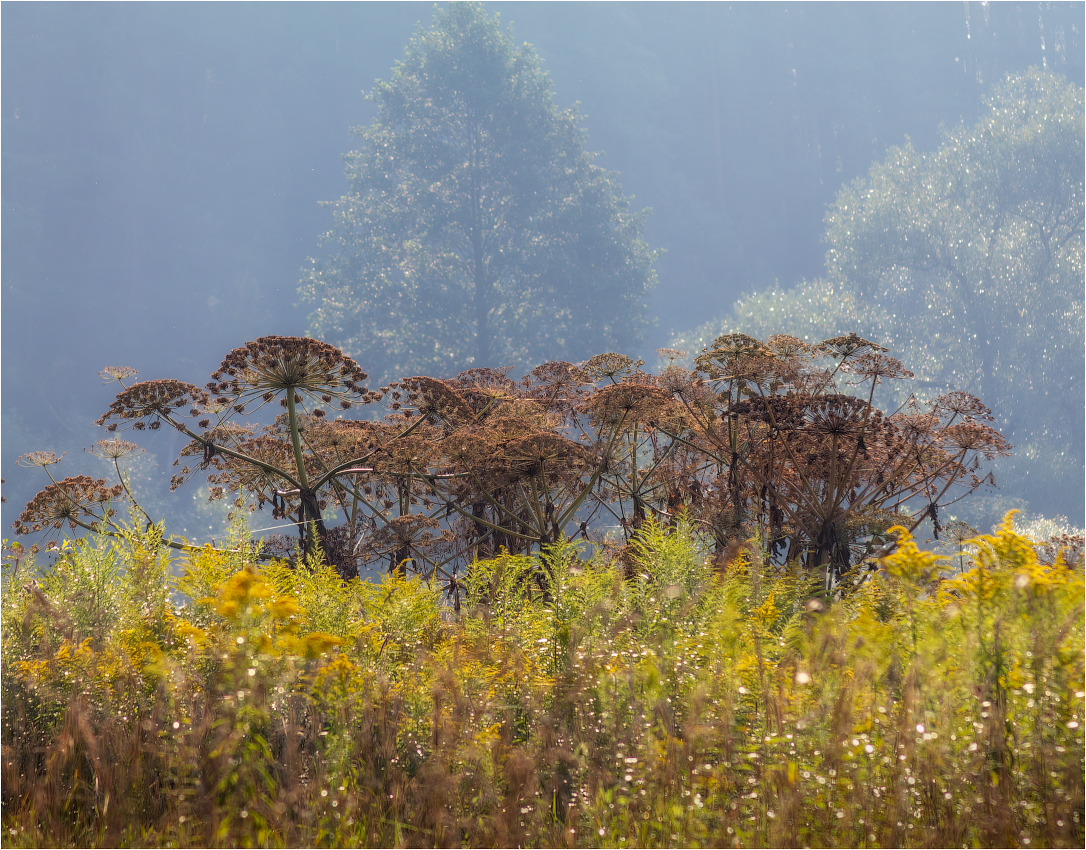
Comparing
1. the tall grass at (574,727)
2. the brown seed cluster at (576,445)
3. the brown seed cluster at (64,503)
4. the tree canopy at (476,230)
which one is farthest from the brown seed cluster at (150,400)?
the tree canopy at (476,230)

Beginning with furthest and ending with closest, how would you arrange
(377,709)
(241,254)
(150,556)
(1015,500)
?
(241,254), (1015,500), (150,556), (377,709)

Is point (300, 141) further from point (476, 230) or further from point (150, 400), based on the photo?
point (150, 400)

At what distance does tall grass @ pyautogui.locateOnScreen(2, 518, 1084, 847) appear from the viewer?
96.5 inches

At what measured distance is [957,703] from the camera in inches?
103

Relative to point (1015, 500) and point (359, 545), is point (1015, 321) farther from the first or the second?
point (359, 545)

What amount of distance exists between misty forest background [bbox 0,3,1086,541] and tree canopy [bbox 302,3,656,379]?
552 inches

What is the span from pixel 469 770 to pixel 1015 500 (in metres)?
40.5

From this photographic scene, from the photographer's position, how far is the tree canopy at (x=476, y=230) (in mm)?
37781

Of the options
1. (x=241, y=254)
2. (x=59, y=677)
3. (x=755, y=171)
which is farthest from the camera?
(x=755, y=171)

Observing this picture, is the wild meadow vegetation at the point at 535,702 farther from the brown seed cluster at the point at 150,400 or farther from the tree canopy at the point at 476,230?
the tree canopy at the point at 476,230

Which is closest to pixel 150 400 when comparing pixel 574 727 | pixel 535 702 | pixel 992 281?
pixel 535 702

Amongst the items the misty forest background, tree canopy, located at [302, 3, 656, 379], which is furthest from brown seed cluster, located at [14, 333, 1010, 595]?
the misty forest background

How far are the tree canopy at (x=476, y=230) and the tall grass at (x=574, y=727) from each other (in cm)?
3364

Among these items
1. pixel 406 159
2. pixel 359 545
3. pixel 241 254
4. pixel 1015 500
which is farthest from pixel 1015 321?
pixel 241 254
